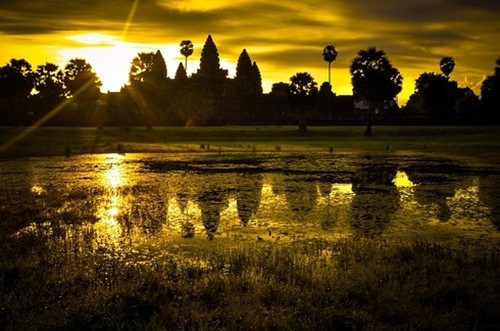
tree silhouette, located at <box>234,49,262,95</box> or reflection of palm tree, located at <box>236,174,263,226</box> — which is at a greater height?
tree silhouette, located at <box>234,49,262,95</box>

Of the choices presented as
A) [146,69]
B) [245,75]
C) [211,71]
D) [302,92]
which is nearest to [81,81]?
[146,69]

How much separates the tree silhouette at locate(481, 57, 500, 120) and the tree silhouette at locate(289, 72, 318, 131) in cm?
3233

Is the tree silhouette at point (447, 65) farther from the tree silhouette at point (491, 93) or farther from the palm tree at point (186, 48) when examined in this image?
the palm tree at point (186, 48)

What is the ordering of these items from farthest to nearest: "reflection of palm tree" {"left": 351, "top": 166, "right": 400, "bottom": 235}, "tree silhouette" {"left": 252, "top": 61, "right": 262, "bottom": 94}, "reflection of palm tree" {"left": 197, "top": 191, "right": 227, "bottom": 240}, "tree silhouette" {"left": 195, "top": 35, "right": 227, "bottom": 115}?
"tree silhouette" {"left": 252, "top": 61, "right": 262, "bottom": 94}, "tree silhouette" {"left": 195, "top": 35, "right": 227, "bottom": 115}, "reflection of palm tree" {"left": 351, "top": 166, "right": 400, "bottom": 235}, "reflection of palm tree" {"left": 197, "top": 191, "right": 227, "bottom": 240}

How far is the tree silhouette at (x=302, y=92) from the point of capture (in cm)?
9450

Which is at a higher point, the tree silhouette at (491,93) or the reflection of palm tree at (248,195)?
the tree silhouette at (491,93)

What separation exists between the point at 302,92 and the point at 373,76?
21180 mm

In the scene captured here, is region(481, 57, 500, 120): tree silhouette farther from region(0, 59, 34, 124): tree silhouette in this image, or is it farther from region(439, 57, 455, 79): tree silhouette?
region(0, 59, 34, 124): tree silhouette

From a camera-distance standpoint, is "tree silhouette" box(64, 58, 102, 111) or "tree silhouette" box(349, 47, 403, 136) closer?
"tree silhouette" box(349, 47, 403, 136)

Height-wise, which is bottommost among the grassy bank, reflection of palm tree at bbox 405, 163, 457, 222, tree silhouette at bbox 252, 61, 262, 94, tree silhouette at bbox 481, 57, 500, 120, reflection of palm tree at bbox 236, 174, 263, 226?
reflection of palm tree at bbox 405, 163, 457, 222

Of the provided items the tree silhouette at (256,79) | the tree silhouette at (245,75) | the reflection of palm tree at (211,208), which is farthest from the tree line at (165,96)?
the reflection of palm tree at (211,208)

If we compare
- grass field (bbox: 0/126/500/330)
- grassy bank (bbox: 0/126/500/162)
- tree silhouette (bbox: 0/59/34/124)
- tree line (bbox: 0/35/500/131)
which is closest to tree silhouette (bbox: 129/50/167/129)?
tree line (bbox: 0/35/500/131)

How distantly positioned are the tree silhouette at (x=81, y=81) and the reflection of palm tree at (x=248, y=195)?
278 ft

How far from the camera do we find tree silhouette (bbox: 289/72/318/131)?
9450 cm
